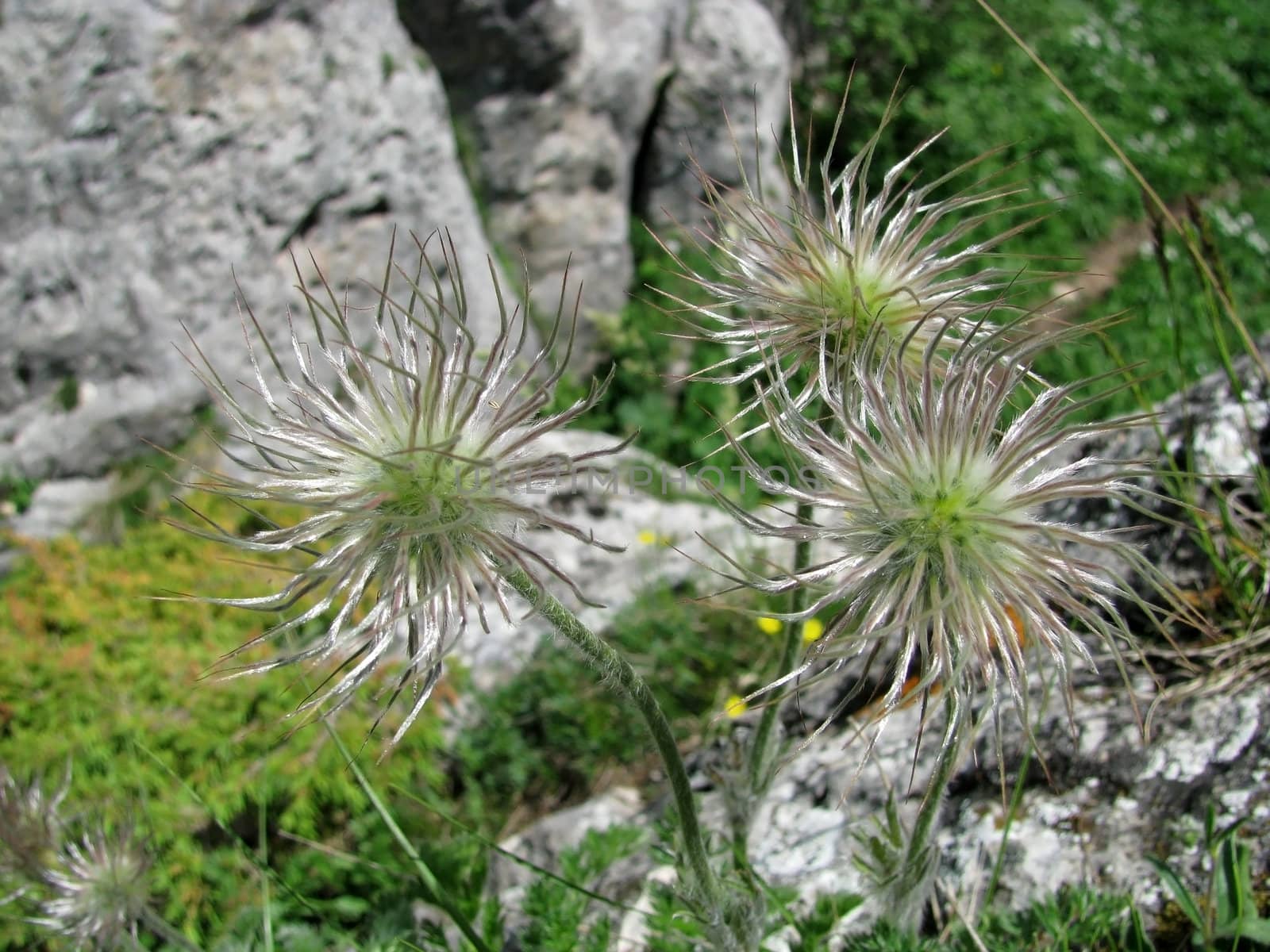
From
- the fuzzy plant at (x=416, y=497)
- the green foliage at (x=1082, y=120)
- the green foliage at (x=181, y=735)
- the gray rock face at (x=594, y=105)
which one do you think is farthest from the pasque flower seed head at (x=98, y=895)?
the green foliage at (x=1082, y=120)

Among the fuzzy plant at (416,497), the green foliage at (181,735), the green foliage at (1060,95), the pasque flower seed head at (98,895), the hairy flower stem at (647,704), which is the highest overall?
the green foliage at (1060,95)

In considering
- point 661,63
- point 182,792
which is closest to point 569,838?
point 182,792

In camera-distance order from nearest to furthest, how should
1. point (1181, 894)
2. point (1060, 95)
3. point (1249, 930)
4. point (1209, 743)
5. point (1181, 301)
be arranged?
point (1249, 930) → point (1181, 894) → point (1209, 743) → point (1181, 301) → point (1060, 95)

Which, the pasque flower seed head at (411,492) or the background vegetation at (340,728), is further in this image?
the background vegetation at (340,728)

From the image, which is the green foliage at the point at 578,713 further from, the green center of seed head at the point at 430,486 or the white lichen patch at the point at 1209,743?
the green center of seed head at the point at 430,486

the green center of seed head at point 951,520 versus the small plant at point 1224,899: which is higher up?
the green center of seed head at point 951,520

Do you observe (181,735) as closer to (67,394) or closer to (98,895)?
(98,895)

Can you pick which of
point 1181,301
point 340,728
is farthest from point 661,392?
point 1181,301
